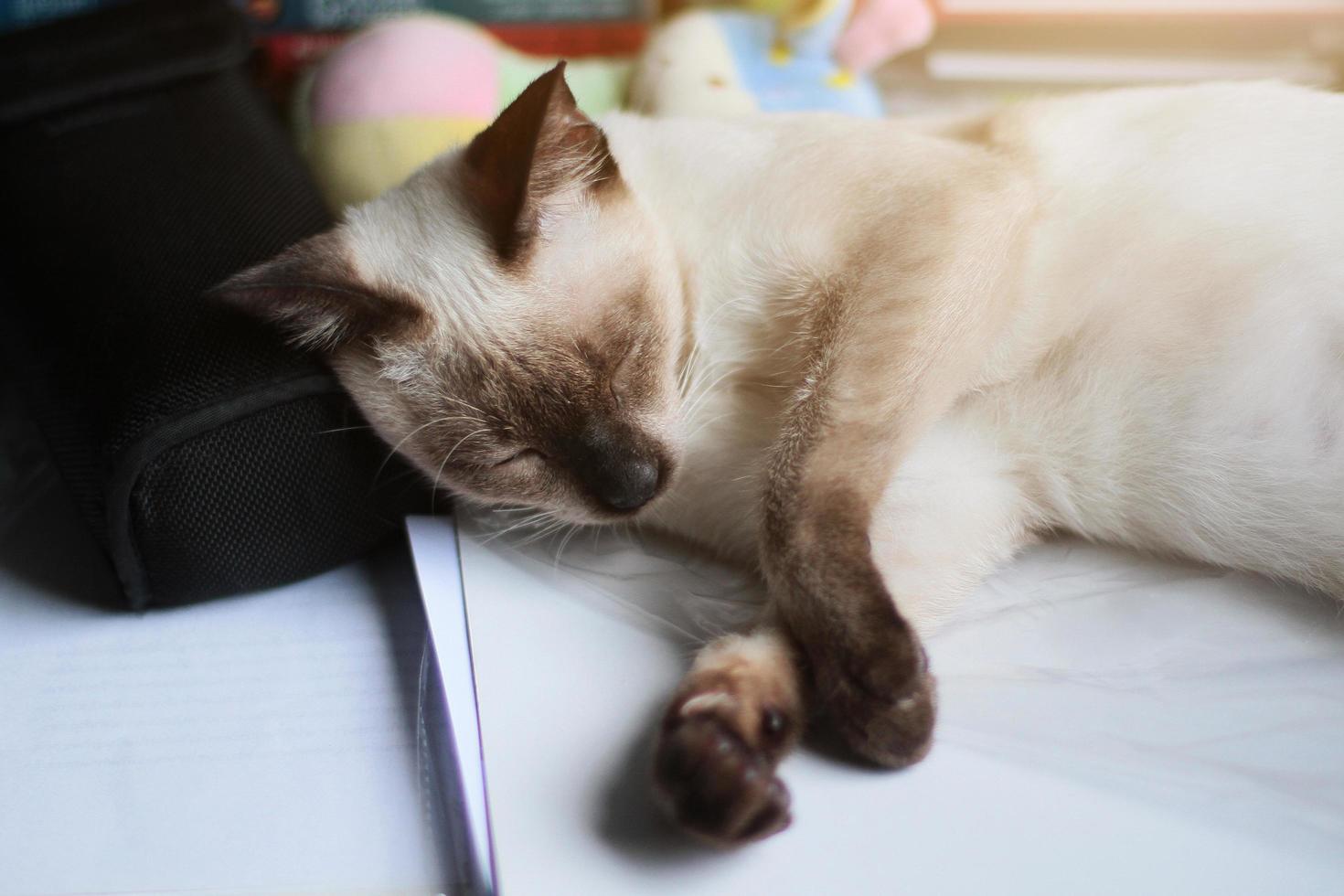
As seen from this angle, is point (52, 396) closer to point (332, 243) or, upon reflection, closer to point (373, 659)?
point (332, 243)

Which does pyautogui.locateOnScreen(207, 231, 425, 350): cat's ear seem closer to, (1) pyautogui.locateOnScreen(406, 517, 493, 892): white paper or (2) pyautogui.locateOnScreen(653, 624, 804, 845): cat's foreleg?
(1) pyautogui.locateOnScreen(406, 517, 493, 892): white paper

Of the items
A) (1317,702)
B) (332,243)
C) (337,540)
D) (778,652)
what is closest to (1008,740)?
(778,652)

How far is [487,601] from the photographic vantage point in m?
1.28

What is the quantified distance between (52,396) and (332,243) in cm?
45

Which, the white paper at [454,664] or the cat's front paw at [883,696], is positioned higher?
the cat's front paw at [883,696]

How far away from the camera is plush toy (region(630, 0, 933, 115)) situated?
189 cm

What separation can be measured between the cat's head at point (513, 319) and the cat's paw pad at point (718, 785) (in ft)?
1.17

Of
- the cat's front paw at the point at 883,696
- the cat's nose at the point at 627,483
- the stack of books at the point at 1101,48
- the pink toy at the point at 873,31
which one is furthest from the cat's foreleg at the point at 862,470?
the stack of books at the point at 1101,48

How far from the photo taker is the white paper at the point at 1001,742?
934 mm

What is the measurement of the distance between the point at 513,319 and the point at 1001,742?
29.2 inches

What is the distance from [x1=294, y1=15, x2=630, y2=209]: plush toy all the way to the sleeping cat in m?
0.31

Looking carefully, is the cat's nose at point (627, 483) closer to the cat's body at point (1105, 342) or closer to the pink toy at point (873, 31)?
the cat's body at point (1105, 342)

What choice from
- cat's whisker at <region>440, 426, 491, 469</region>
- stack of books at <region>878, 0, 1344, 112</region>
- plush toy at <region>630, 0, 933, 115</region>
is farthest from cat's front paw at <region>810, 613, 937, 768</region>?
stack of books at <region>878, 0, 1344, 112</region>

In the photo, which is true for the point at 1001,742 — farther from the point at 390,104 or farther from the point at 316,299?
the point at 390,104
